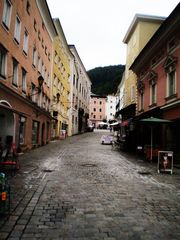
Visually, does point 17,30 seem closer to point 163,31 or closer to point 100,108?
point 163,31

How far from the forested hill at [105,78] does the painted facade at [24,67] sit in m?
86.0

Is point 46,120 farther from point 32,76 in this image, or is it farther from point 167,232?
point 167,232

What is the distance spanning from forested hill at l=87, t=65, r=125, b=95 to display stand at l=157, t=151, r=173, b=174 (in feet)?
324

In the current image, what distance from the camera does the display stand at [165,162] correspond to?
39.0ft

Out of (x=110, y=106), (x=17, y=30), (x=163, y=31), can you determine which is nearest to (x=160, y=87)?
(x=163, y=31)

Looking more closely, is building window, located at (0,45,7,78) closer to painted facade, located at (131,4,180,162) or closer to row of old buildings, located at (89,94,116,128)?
painted facade, located at (131,4,180,162)

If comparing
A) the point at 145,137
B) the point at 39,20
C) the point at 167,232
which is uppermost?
the point at 39,20

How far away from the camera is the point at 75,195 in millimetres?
7238

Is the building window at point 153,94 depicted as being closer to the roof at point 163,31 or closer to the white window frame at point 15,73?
the roof at point 163,31

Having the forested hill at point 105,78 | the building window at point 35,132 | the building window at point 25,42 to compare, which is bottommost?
the building window at point 35,132

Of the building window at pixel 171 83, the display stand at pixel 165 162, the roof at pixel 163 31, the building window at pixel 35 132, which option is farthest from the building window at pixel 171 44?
the building window at pixel 35 132

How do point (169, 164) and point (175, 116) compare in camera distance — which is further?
point (175, 116)

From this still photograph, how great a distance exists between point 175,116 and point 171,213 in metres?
10.5

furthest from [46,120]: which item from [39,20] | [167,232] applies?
[167,232]
